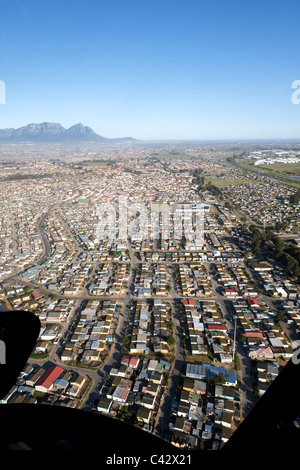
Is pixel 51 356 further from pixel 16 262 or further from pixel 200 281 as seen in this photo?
pixel 16 262

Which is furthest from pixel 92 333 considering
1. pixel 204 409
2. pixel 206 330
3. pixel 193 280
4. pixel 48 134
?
pixel 48 134

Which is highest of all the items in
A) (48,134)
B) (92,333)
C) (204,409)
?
(48,134)

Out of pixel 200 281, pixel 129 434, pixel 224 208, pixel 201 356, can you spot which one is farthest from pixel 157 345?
pixel 224 208

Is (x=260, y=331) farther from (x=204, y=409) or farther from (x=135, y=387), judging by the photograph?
(x=135, y=387)

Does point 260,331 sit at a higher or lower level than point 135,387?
higher

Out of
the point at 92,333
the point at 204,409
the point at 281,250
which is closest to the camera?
the point at 204,409

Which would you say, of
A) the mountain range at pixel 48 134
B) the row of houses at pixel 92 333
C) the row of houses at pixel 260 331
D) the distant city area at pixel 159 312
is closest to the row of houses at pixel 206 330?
the distant city area at pixel 159 312

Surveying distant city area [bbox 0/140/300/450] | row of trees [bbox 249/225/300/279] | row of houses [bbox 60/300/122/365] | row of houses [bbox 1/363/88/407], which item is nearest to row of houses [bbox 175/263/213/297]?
distant city area [bbox 0/140/300/450]
